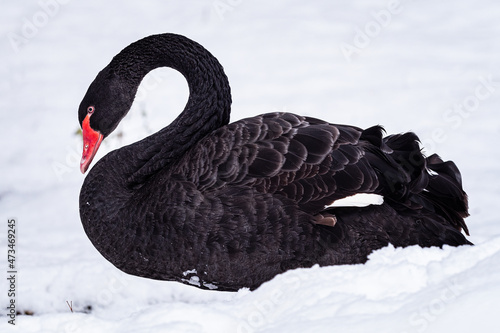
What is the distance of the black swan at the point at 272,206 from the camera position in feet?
11.8

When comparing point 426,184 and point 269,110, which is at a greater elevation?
point 269,110

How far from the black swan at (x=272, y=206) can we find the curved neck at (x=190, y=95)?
0.55 ft

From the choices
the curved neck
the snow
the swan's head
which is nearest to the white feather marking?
the snow

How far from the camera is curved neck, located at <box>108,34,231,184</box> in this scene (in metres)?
4.17

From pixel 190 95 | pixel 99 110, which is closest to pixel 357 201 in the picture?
pixel 190 95

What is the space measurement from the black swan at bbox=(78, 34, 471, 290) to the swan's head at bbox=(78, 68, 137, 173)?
0.32m

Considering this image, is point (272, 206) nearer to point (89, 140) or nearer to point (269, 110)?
point (89, 140)

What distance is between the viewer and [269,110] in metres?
6.80

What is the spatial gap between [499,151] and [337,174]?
274cm

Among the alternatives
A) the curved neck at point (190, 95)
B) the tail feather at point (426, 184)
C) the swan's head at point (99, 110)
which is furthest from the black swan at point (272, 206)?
the swan's head at point (99, 110)

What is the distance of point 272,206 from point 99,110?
1.20 m

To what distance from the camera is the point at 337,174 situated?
3.61 metres

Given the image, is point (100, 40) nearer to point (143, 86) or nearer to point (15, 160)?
point (143, 86)

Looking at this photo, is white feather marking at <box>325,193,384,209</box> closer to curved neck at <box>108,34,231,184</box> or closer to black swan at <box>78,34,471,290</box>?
black swan at <box>78,34,471,290</box>
